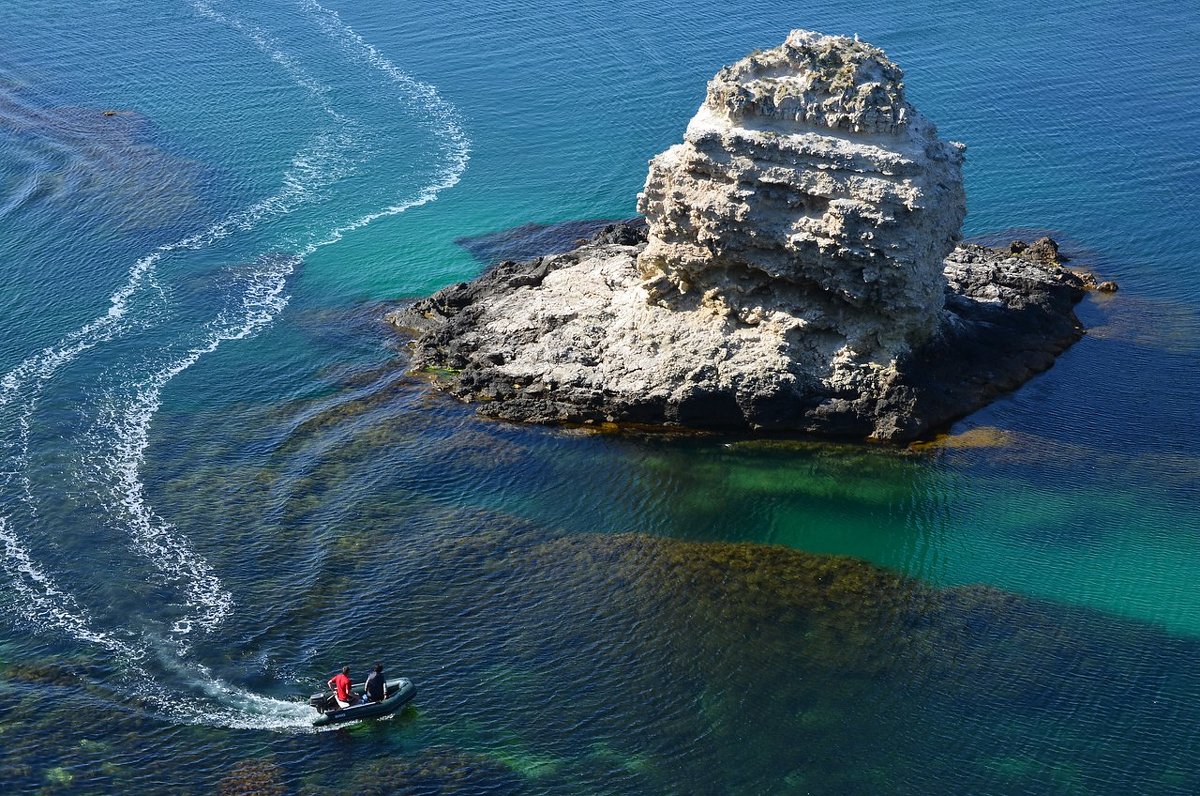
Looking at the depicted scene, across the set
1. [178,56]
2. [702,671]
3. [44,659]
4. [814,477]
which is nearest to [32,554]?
[44,659]

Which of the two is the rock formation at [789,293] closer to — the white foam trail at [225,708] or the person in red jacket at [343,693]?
the person in red jacket at [343,693]

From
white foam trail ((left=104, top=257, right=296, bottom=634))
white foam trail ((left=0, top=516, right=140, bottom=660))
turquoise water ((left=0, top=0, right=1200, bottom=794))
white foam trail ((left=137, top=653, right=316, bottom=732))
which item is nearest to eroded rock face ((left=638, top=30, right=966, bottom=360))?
turquoise water ((left=0, top=0, right=1200, bottom=794))

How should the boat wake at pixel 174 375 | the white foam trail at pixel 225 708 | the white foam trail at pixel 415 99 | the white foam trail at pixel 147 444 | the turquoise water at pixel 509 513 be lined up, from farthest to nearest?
the white foam trail at pixel 415 99
the white foam trail at pixel 147 444
the boat wake at pixel 174 375
the white foam trail at pixel 225 708
the turquoise water at pixel 509 513

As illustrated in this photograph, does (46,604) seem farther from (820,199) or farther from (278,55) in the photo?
(278,55)

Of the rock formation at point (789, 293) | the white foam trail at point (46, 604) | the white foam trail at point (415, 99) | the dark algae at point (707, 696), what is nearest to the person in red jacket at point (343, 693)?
the dark algae at point (707, 696)

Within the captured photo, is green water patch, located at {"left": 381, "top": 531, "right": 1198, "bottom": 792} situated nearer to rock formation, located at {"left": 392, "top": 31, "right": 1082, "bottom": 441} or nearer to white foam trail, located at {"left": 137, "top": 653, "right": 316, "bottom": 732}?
white foam trail, located at {"left": 137, "top": 653, "right": 316, "bottom": 732}

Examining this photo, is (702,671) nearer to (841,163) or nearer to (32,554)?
(841,163)

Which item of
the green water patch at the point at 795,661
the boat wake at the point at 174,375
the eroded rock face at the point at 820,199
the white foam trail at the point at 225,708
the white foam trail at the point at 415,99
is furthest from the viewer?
the white foam trail at the point at 415,99
